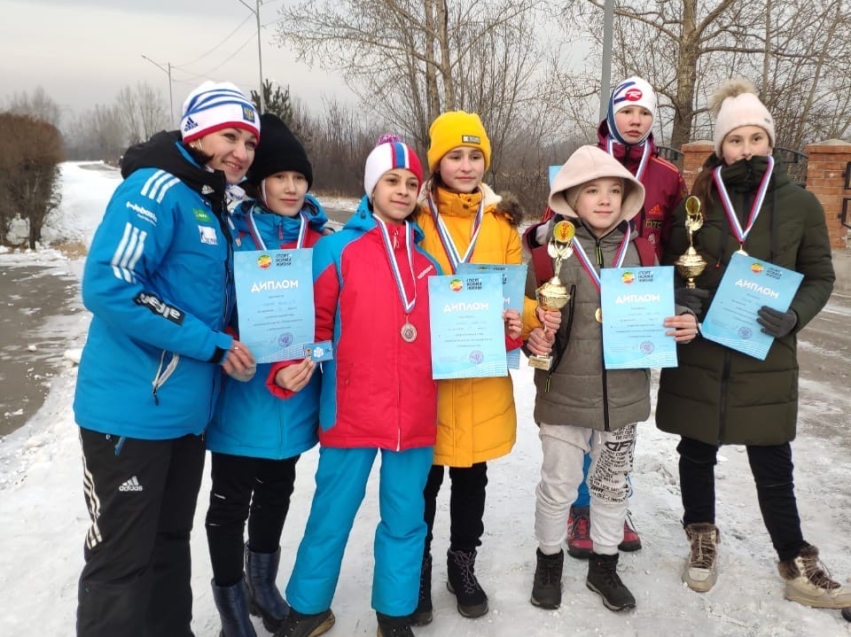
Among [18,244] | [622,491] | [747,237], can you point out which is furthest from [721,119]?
[18,244]

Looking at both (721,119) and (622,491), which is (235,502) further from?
(721,119)

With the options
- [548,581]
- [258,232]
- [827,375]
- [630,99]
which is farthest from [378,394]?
[827,375]

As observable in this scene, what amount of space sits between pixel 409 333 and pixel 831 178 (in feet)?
34.6

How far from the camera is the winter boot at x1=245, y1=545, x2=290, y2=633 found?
8.64 feet

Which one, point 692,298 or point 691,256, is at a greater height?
point 691,256

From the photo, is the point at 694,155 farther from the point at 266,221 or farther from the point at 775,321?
the point at 266,221

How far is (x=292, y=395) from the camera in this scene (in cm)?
238

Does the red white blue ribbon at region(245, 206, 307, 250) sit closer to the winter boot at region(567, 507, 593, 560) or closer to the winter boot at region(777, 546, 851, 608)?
the winter boot at region(567, 507, 593, 560)

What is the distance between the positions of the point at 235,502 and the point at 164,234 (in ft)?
3.72

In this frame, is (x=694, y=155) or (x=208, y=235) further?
(x=694, y=155)

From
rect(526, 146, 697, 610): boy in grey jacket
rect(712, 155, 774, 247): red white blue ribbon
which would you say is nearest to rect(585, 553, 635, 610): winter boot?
rect(526, 146, 697, 610): boy in grey jacket

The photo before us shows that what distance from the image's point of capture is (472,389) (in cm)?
257

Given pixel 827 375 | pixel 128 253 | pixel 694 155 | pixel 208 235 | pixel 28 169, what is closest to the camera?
pixel 128 253

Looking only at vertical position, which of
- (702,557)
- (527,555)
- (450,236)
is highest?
A: (450,236)
